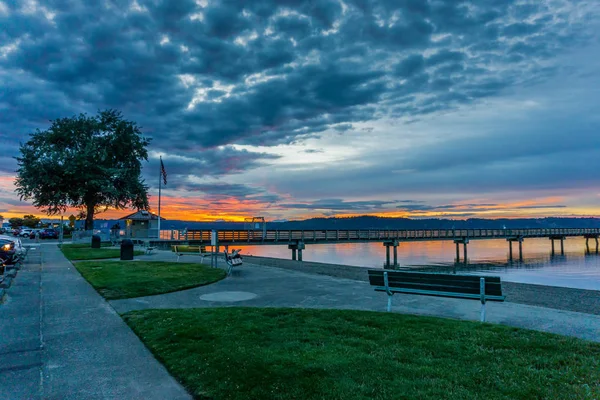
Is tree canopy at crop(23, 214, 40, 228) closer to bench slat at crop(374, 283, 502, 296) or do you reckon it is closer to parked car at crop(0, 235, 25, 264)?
parked car at crop(0, 235, 25, 264)

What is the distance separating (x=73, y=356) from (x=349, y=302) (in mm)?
5904

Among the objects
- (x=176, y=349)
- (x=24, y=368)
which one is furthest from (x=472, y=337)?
(x=24, y=368)

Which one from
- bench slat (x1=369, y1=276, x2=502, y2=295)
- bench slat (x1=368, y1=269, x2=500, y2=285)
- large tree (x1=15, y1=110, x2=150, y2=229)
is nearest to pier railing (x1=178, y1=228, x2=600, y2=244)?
large tree (x1=15, y1=110, x2=150, y2=229)

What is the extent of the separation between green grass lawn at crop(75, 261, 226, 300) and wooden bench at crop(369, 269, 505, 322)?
6.32 m

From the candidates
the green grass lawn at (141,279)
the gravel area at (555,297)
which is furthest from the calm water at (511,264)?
the green grass lawn at (141,279)

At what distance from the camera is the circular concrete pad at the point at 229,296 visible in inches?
378

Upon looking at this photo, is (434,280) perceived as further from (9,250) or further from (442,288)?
(9,250)

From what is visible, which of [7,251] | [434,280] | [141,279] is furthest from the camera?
[7,251]

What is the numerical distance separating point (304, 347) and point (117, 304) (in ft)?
18.6

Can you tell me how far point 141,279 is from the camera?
40.6 ft

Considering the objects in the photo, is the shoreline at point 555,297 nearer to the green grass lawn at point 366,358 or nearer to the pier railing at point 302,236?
the green grass lawn at point 366,358

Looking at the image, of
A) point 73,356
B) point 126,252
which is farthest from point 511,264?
point 73,356

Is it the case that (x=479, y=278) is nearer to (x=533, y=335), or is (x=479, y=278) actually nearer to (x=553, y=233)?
(x=533, y=335)

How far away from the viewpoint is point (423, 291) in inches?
307
